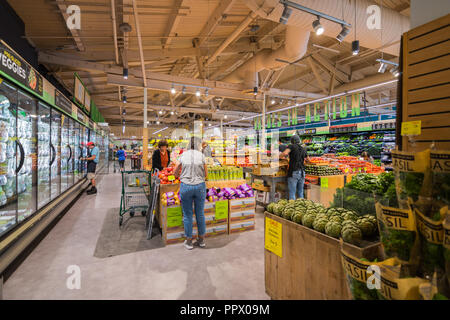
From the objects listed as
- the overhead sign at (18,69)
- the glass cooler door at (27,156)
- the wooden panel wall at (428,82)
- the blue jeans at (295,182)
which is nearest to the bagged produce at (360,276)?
the wooden panel wall at (428,82)

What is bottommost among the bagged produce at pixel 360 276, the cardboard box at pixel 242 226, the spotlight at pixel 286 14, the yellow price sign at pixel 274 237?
the cardboard box at pixel 242 226

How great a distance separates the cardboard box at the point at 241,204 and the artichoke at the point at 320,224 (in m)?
2.57

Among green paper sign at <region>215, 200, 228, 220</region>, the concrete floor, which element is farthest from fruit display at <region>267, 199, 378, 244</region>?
green paper sign at <region>215, 200, 228, 220</region>

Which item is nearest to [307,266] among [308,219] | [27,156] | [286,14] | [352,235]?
[308,219]

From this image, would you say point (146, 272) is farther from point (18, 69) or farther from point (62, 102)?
point (62, 102)

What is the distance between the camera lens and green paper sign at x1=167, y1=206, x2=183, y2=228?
3836mm

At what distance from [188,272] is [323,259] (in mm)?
1842

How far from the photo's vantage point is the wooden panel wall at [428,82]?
4.53 ft

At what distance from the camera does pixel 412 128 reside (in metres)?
1.52

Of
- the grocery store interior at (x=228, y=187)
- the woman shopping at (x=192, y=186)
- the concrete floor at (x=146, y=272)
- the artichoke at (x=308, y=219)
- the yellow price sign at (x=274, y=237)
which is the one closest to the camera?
the grocery store interior at (x=228, y=187)

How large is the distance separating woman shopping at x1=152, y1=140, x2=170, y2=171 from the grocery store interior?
0.06 meters

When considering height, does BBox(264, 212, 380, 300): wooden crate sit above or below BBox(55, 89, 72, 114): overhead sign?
below

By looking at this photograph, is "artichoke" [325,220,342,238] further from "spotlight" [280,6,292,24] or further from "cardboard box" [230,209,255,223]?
"spotlight" [280,6,292,24]

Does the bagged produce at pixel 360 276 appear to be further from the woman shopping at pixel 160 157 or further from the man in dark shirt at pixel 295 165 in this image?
the woman shopping at pixel 160 157
